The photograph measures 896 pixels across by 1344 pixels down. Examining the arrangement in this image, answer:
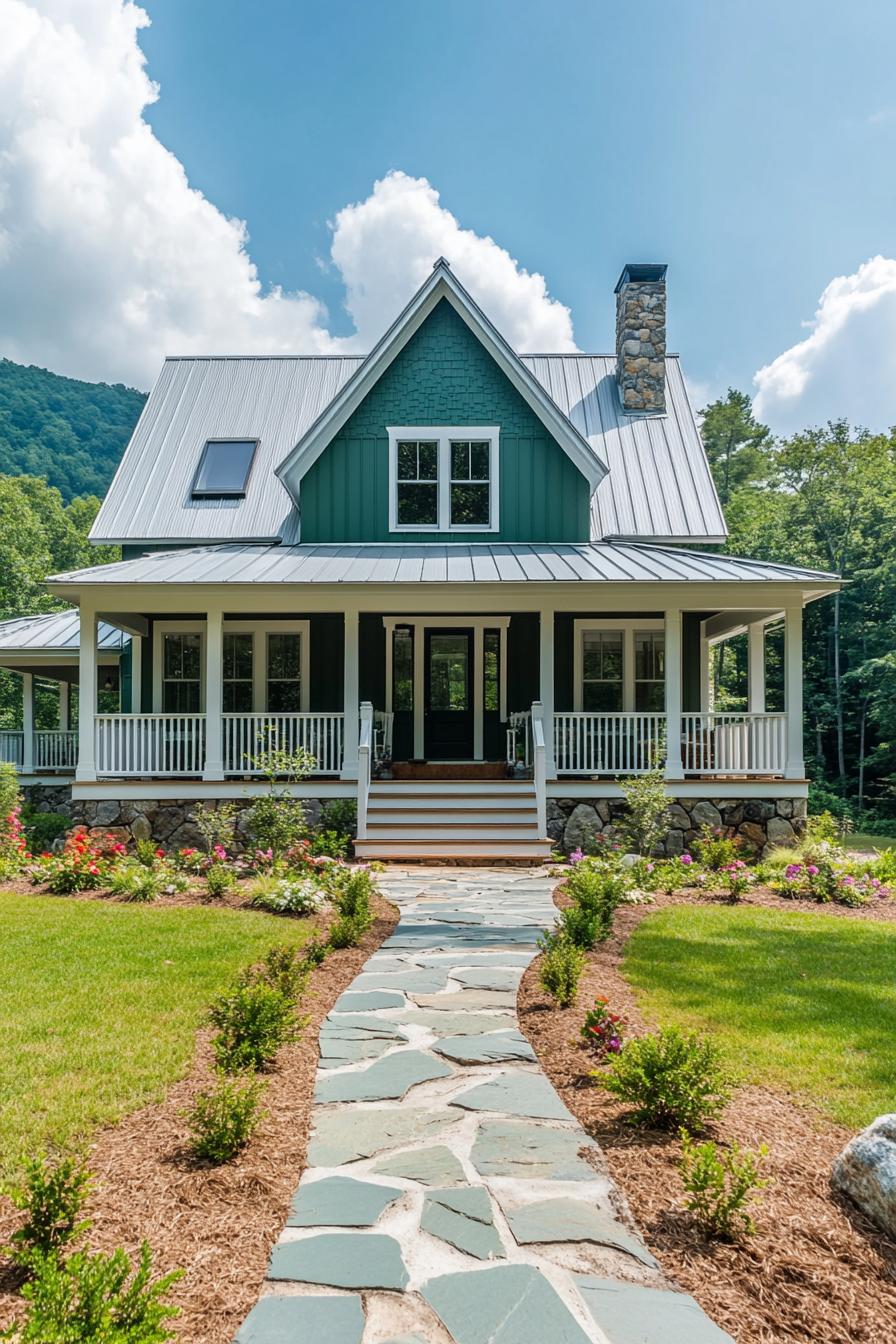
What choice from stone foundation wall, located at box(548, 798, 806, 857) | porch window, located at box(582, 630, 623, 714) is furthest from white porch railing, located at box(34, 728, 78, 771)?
stone foundation wall, located at box(548, 798, 806, 857)

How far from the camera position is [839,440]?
3062 centimetres

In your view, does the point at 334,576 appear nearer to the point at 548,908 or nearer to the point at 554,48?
the point at 548,908

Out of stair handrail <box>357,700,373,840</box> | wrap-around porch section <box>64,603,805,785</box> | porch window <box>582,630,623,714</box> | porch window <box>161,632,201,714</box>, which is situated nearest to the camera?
stair handrail <box>357,700,373,840</box>

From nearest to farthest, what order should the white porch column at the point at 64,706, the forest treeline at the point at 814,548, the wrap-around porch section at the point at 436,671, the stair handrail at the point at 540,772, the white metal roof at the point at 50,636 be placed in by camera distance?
the stair handrail at the point at 540,772 → the wrap-around porch section at the point at 436,671 → the white metal roof at the point at 50,636 → the white porch column at the point at 64,706 → the forest treeline at the point at 814,548

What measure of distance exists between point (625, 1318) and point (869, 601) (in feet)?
91.7

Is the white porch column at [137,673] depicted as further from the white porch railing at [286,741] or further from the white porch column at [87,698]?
the white porch railing at [286,741]

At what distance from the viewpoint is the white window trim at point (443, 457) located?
14031 mm

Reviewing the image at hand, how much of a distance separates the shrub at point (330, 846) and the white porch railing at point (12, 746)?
10243mm

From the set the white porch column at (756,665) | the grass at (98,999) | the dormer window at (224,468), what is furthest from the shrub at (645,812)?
the dormer window at (224,468)

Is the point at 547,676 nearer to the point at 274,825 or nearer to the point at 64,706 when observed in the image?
the point at 274,825

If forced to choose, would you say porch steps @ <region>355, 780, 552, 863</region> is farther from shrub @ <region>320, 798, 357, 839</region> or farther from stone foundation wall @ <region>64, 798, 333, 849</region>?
stone foundation wall @ <region>64, 798, 333, 849</region>

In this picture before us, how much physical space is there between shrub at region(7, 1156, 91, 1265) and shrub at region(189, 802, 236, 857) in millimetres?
7260

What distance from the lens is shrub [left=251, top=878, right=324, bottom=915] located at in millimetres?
7832

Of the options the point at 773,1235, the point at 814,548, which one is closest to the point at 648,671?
the point at 773,1235
